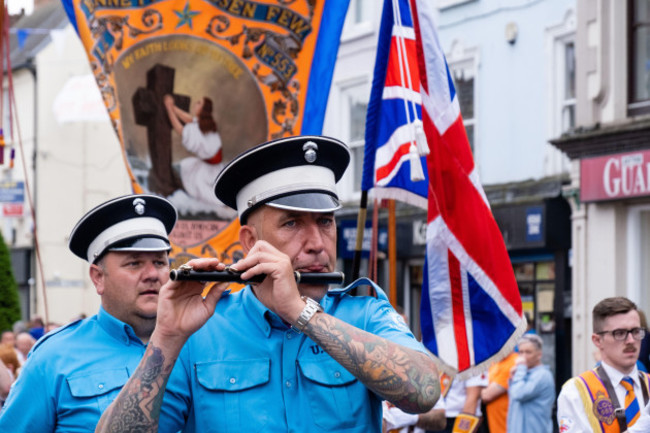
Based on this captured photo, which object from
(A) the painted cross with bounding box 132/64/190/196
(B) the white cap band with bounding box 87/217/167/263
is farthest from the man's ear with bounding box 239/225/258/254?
(A) the painted cross with bounding box 132/64/190/196

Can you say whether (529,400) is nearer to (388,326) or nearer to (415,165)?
(415,165)

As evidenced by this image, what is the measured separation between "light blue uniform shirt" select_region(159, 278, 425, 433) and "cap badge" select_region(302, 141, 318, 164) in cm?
39

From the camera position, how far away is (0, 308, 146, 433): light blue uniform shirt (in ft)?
14.0

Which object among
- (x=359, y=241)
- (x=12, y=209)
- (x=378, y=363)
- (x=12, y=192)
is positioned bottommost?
(x=378, y=363)

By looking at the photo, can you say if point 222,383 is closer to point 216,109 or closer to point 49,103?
point 216,109

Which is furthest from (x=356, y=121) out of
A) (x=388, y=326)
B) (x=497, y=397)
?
(x=388, y=326)

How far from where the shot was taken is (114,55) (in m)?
7.32

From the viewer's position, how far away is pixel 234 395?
2941 millimetres

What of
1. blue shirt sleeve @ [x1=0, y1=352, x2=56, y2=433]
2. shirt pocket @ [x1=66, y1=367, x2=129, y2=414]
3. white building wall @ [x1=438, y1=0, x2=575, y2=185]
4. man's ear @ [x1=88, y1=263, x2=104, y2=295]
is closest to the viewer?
blue shirt sleeve @ [x1=0, y1=352, x2=56, y2=433]

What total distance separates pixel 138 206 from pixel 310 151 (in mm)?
2090

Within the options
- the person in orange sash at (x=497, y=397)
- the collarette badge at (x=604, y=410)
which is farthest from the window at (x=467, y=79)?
the collarette badge at (x=604, y=410)

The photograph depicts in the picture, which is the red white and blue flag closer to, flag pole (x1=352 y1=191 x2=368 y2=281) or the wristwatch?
flag pole (x1=352 y1=191 x2=368 y2=281)

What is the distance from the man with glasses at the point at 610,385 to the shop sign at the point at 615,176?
26.7 ft

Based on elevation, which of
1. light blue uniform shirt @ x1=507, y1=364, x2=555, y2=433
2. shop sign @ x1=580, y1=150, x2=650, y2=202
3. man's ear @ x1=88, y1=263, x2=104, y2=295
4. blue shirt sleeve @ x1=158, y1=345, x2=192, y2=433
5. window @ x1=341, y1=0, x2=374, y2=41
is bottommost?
light blue uniform shirt @ x1=507, y1=364, x2=555, y2=433
